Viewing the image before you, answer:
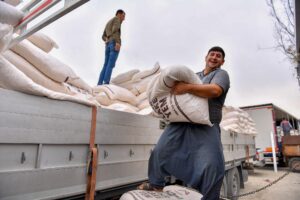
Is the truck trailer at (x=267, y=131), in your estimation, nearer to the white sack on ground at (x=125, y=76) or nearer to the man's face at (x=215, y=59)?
the white sack on ground at (x=125, y=76)

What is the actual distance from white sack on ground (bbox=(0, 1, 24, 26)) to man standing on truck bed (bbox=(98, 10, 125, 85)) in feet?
7.44

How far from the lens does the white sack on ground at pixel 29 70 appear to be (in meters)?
1.80

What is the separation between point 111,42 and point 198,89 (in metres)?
2.91

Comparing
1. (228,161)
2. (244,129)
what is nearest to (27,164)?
(228,161)

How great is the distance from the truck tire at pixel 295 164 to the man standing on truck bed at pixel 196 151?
320 inches

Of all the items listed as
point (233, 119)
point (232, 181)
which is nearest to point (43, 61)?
point (232, 181)

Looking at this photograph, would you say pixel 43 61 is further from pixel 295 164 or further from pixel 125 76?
pixel 295 164

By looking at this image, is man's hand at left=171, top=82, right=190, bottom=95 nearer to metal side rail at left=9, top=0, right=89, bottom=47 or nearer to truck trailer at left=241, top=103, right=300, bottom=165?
metal side rail at left=9, top=0, right=89, bottom=47

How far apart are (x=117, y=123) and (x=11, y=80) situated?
0.79 metres

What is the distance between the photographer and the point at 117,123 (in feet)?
5.90

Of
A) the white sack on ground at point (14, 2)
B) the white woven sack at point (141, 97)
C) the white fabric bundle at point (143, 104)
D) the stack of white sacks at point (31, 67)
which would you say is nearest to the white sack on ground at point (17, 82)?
the stack of white sacks at point (31, 67)

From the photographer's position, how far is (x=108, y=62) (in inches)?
152

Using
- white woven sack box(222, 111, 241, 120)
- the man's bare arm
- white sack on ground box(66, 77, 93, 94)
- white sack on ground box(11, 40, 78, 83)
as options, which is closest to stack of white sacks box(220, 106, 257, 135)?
white woven sack box(222, 111, 241, 120)

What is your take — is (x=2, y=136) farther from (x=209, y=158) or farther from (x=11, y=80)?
(x=209, y=158)
